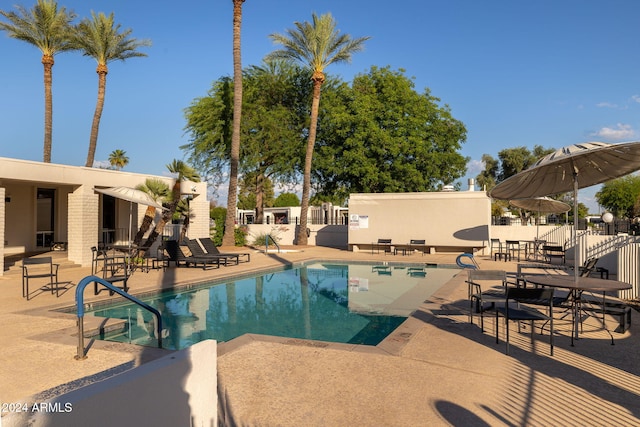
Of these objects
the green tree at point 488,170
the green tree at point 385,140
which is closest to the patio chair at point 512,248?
the green tree at point 385,140

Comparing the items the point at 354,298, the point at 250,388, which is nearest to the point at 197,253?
the point at 354,298

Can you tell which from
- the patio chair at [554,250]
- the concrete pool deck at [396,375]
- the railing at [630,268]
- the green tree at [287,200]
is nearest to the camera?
the concrete pool deck at [396,375]

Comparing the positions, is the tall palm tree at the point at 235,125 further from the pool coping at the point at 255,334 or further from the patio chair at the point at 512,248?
the patio chair at the point at 512,248

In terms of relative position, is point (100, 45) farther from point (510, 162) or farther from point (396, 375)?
point (510, 162)

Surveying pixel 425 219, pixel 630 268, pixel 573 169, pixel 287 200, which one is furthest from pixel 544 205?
pixel 287 200

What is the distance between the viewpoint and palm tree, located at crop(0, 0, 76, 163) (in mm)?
24219

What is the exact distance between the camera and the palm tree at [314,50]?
1006 inches

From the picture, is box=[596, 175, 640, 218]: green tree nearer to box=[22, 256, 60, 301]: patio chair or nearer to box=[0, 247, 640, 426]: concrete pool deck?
box=[0, 247, 640, 426]: concrete pool deck

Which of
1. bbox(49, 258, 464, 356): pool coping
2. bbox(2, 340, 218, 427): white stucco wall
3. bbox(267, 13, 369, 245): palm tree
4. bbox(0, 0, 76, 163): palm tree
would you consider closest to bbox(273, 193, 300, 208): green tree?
bbox(267, 13, 369, 245): palm tree

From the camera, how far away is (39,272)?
13656mm

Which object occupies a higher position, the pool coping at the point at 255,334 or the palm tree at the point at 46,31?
the palm tree at the point at 46,31

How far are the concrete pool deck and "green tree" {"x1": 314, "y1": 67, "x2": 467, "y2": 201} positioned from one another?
22.4 meters

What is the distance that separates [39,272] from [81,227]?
2136mm

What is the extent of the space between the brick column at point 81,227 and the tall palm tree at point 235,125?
8160mm
